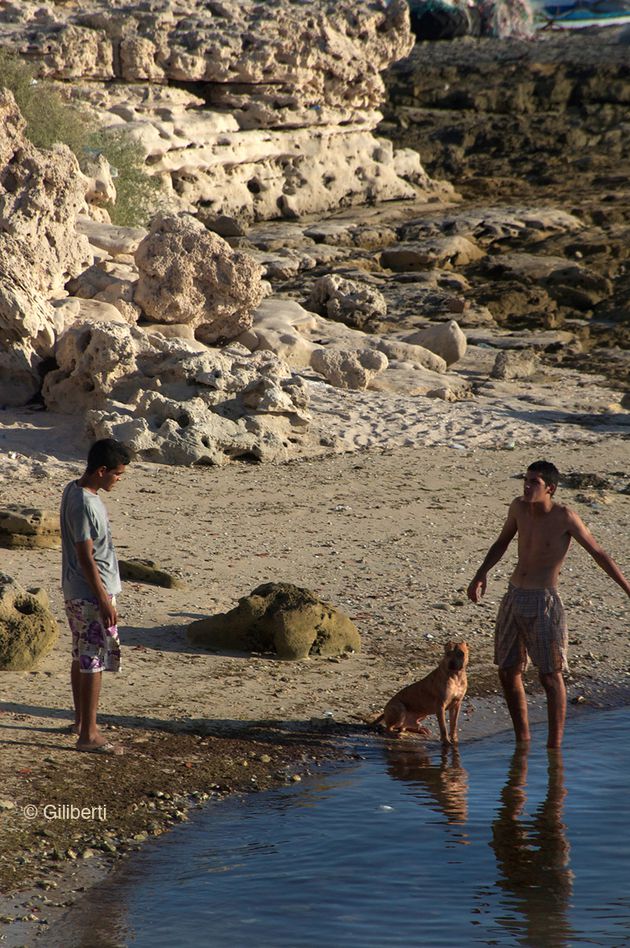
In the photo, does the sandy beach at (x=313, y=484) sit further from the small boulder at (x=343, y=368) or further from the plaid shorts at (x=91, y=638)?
the plaid shorts at (x=91, y=638)

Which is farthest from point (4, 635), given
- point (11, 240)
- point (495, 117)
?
point (495, 117)

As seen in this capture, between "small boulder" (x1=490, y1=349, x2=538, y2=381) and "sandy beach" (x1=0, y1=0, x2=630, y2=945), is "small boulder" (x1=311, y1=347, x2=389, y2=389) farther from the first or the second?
"small boulder" (x1=490, y1=349, x2=538, y2=381)

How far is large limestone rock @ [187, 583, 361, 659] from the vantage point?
7.75 metres

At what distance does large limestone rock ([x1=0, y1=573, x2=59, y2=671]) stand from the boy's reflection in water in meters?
2.61

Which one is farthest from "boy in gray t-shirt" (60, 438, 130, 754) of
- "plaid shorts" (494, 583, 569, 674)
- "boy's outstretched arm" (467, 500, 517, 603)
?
"plaid shorts" (494, 583, 569, 674)

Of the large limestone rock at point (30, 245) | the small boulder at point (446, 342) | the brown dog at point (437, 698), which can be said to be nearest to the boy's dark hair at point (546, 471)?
the brown dog at point (437, 698)

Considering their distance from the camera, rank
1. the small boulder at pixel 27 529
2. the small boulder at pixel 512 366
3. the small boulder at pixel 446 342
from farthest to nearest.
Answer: the small boulder at pixel 446 342 < the small boulder at pixel 512 366 < the small boulder at pixel 27 529

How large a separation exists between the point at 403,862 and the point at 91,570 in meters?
1.88

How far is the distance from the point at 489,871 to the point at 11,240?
9.70m

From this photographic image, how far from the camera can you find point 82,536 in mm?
5848

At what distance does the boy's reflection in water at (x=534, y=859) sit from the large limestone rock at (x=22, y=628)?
103 inches

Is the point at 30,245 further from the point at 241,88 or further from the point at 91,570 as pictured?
the point at 241,88

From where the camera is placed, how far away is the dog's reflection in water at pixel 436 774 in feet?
21.1

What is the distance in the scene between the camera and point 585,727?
7.47 m
